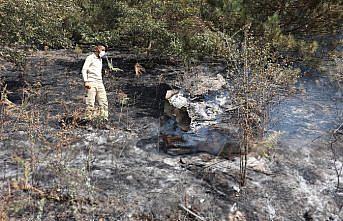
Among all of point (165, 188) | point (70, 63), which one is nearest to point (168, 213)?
point (165, 188)

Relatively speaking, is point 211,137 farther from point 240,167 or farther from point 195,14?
point 195,14

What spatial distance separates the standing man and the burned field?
35cm

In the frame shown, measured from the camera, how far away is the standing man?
749cm

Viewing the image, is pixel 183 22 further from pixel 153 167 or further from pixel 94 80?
pixel 153 167

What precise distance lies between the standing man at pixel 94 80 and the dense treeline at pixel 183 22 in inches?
110

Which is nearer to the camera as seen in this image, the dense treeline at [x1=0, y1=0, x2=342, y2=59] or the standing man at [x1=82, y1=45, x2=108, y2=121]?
the standing man at [x1=82, y1=45, x2=108, y2=121]

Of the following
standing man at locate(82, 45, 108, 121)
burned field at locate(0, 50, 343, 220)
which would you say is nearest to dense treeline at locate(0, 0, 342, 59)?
burned field at locate(0, 50, 343, 220)

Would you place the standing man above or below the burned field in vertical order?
above

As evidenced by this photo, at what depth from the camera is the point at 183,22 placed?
396 inches

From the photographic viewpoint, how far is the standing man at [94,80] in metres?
7.49

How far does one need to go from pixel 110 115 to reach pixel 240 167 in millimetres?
3517

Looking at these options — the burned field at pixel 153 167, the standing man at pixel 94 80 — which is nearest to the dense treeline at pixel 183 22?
the burned field at pixel 153 167

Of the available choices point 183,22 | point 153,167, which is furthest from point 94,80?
point 183,22

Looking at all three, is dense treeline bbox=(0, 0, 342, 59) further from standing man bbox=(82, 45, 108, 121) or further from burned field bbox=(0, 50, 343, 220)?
standing man bbox=(82, 45, 108, 121)
